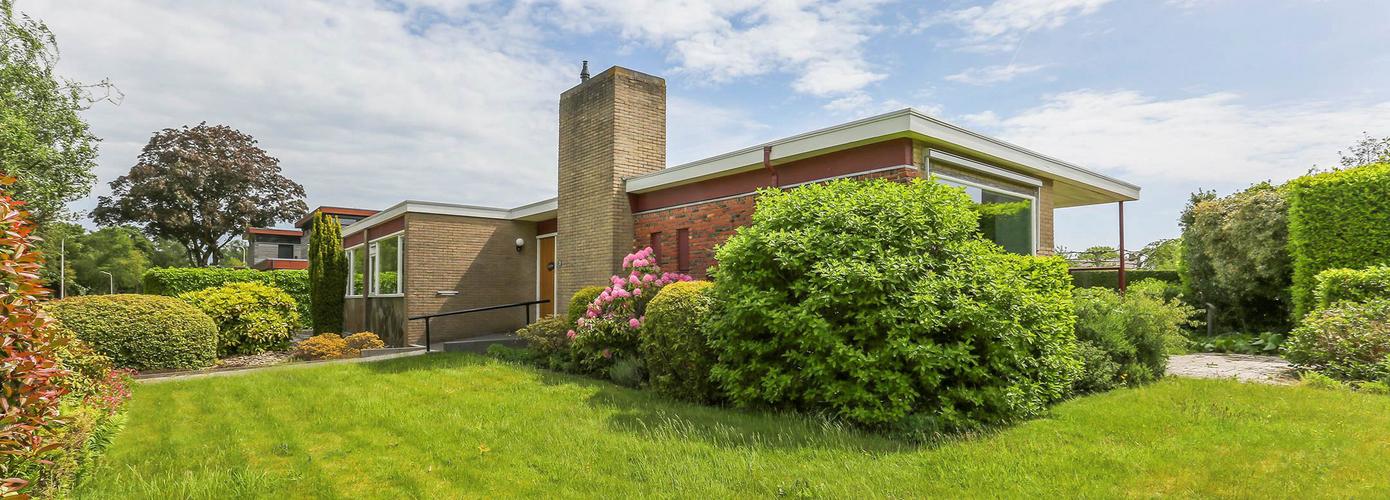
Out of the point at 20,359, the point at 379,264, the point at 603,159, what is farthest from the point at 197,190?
the point at 20,359

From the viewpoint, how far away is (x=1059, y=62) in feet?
29.5

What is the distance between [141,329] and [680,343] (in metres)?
8.19

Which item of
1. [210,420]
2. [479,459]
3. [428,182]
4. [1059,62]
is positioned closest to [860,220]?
[479,459]

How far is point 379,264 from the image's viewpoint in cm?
1655

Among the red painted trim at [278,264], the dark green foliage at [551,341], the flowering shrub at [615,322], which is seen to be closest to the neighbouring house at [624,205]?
the flowering shrub at [615,322]

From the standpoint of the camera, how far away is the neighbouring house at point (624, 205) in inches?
348

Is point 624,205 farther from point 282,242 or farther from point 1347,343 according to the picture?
point 282,242

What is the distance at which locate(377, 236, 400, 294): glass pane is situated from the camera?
15.4 m

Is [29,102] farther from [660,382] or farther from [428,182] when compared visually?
[660,382]

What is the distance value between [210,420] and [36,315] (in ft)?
13.0

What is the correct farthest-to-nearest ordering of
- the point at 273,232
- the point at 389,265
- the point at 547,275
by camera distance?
the point at 273,232 < the point at 389,265 < the point at 547,275

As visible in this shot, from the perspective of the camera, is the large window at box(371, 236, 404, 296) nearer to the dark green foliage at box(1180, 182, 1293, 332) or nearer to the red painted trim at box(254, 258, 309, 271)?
the dark green foliage at box(1180, 182, 1293, 332)

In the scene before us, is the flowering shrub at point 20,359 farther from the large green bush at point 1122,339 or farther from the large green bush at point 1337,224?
the large green bush at point 1337,224

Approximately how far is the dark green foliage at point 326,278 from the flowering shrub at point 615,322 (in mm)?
9419
